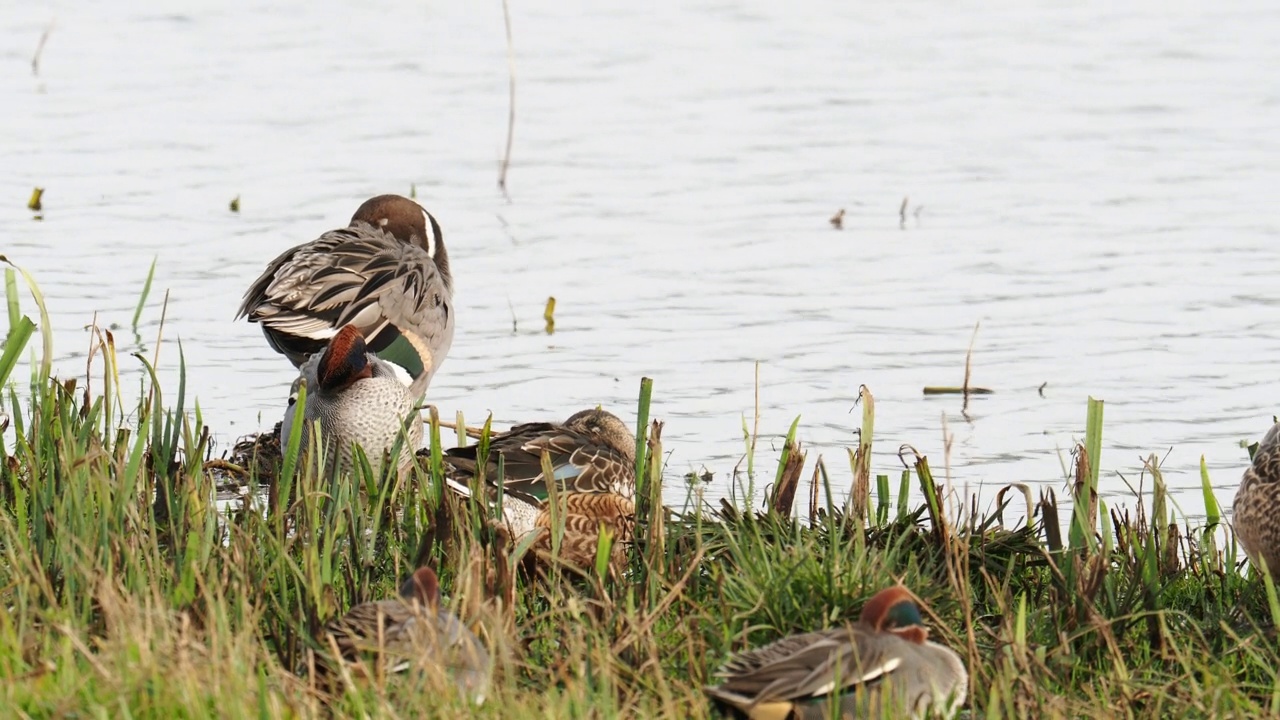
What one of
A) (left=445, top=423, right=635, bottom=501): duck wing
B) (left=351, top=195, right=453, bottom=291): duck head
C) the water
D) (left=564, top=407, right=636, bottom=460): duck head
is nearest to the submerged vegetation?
(left=445, top=423, right=635, bottom=501): duck wing

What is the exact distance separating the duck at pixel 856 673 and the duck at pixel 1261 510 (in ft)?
5.71

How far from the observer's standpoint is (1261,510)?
5.84 metres

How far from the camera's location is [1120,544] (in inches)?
222

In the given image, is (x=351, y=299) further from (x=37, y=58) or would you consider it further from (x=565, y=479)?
(x=37, y=58)

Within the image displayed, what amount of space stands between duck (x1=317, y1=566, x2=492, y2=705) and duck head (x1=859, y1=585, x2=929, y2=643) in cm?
87

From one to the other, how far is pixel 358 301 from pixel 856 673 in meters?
4.29

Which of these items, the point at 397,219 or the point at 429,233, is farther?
the point at 429,233

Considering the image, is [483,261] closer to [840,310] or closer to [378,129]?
[840,310]

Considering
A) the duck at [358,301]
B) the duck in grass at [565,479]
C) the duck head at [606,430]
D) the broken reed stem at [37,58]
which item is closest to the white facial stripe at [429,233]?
the duck at [358,301]

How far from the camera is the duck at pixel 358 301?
7.88 meters

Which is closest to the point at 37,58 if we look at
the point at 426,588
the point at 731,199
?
the point at 731,199

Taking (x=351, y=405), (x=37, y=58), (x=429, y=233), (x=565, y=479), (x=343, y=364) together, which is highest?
(x=37, y=58)

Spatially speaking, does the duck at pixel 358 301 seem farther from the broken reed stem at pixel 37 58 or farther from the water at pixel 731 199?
the broken reed stem at pixel 37 58

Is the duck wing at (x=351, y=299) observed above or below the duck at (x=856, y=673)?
above
